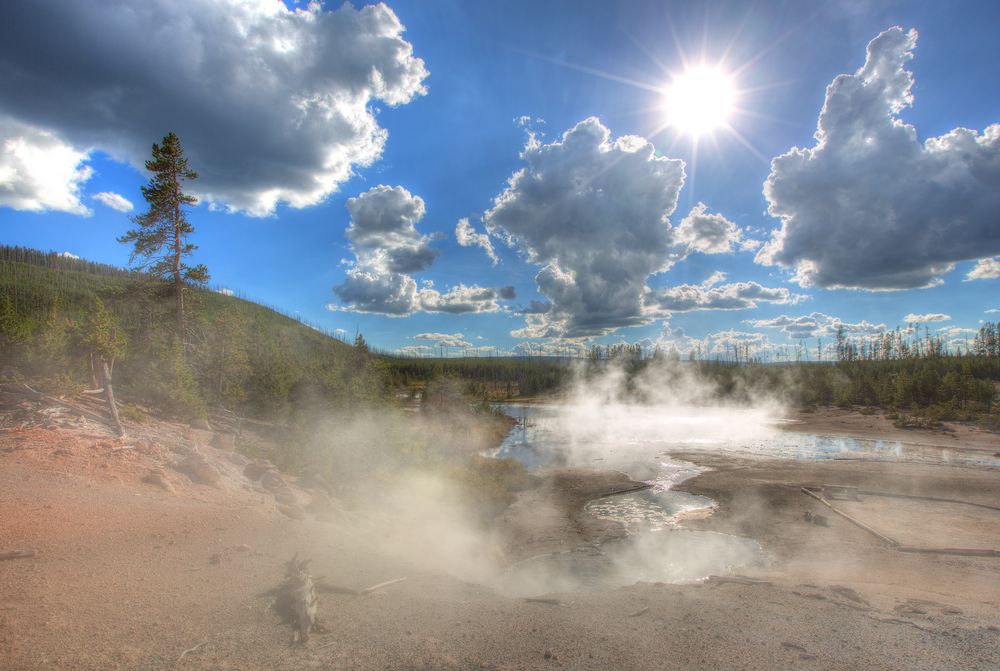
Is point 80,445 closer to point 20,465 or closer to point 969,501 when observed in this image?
point 20,465

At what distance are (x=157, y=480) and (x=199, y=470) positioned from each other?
141 centimetres

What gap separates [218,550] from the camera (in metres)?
9.36

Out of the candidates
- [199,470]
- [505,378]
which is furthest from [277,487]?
[505,378]

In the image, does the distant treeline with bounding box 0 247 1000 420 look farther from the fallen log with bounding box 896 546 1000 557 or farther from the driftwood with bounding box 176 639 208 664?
the fallen log with bounding box 896 546 1000 557

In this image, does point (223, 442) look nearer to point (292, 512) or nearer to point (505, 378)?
point (292, 512)

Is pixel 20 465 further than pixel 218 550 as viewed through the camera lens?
Yes

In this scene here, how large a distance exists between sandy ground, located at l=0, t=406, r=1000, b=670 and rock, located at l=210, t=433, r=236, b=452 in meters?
4.25

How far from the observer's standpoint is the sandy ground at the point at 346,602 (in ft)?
20.8

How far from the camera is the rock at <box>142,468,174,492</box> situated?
12008mm

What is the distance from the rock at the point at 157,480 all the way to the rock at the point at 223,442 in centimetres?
480

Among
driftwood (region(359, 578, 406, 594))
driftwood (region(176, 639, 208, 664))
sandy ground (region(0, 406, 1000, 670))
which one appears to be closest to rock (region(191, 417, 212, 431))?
sandy ground (region(0, 406, 1000, 670))

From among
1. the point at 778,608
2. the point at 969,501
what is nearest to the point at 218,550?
the point at 778,608

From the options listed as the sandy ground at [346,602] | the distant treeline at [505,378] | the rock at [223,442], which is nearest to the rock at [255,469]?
the sandy ground at [346,602]

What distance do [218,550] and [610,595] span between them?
8384 millimetres
